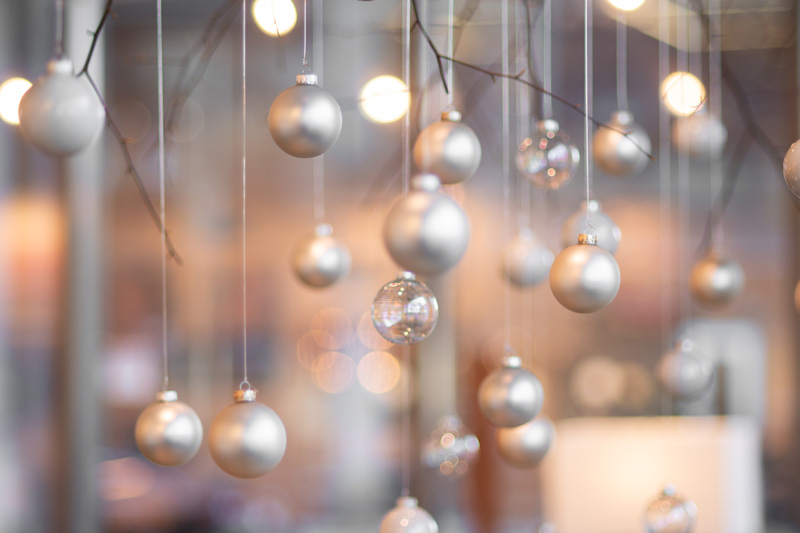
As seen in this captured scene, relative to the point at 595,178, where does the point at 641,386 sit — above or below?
below

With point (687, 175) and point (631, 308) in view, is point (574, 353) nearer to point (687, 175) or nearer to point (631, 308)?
point (631, 308)

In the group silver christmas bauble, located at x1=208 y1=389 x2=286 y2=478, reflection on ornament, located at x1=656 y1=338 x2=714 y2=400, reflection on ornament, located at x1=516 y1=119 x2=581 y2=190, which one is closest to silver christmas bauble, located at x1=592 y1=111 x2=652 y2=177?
reflection on ornament, located at x1=516 y1=119 x2=581 y2=190

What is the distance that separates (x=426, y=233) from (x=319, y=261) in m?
0.54

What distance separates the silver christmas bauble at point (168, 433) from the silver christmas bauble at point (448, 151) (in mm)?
404

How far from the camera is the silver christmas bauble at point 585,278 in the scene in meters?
0.92

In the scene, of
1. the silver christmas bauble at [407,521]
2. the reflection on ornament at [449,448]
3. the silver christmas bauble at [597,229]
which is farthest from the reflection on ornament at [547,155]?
the reflection on ornament at [449,448]

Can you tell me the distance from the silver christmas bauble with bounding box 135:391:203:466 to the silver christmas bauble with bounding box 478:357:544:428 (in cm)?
36

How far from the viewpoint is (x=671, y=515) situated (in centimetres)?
127

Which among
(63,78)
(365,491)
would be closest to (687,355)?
(63,78)

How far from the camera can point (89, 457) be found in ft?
9.31

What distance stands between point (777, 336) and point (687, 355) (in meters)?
2.02

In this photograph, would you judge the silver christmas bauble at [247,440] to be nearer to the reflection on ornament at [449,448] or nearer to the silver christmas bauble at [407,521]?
the silver christmas bauble at [407,521]

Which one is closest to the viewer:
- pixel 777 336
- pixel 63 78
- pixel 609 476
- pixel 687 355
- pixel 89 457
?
pixel 63 78

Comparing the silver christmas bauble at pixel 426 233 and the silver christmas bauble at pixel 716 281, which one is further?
the silver christmas bauble at pixel 716 281
